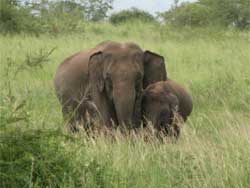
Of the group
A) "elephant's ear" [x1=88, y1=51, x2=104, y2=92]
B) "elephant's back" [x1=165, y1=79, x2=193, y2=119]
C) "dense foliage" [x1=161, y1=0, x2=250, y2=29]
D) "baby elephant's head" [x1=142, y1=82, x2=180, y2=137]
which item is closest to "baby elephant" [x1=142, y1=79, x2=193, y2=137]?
"baby elephant's head" [x1=142, y1=82, x2=180, y2=137]

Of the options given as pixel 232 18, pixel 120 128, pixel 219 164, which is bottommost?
pixel 232 18

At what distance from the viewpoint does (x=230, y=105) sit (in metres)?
11.0

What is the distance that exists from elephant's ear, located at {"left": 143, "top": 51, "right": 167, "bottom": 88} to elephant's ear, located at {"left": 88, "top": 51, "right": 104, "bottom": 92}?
575 mm

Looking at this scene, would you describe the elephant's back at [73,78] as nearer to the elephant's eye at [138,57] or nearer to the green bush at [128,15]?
the elephant's eye at [138,57]

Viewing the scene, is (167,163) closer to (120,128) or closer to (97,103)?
(120,128)

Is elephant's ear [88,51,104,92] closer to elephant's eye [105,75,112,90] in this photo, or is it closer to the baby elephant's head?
elephant's eye [105,75,112,90]

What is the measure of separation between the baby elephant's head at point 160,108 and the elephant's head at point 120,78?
117mm

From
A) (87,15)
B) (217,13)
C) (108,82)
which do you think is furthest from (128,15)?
(108,82)

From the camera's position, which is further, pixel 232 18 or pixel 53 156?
pixel 232 18

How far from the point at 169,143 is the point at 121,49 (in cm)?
192

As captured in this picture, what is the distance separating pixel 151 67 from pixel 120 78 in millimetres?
730

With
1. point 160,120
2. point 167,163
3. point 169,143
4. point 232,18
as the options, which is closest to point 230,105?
point 160,120

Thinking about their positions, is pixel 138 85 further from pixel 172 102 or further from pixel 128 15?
pixel 128 15

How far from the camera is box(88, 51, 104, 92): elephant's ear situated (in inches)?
340
